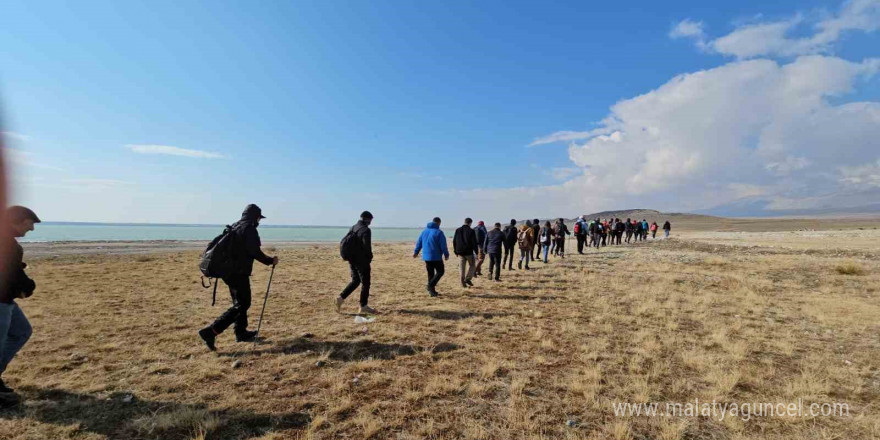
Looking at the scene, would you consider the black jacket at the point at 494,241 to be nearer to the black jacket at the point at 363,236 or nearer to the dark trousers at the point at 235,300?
the black jacket at the point at 363,236

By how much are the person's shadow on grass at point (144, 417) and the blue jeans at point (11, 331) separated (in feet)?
2.00

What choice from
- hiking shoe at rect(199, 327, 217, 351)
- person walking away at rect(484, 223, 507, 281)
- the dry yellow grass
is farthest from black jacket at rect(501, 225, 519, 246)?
hiking shoe at rect(199, 327, 217, 351)

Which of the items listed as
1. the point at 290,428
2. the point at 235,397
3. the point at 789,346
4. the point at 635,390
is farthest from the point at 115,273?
the point at 789,346

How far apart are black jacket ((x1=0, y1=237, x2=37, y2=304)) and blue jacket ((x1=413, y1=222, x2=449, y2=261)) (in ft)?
24.8

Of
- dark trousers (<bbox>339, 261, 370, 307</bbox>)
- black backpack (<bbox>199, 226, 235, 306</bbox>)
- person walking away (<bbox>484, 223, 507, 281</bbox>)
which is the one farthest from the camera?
person walking away (<bbox>484, 223, 507, 281</bbox>)

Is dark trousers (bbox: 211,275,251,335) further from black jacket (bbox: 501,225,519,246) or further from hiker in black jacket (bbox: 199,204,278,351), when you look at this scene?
black jacket (bbox: 501,225,519,246)

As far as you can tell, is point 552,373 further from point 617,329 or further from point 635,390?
point 617,329

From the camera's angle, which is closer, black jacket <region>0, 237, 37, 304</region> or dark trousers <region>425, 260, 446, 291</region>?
black jacket <region>0, 237, 37, 304</region>

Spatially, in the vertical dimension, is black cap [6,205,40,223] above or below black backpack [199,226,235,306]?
above

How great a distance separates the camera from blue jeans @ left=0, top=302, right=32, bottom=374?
4.19 metres

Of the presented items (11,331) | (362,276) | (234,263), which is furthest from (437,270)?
(11,331)

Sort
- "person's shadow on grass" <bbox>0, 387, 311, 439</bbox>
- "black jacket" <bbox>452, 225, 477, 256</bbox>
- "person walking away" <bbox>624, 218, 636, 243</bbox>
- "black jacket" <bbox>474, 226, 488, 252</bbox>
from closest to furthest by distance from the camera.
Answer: "person's shadow on grass" <bbox>0, 387, 311, 439</bbox> < "black jacket" <bbox>452, 225, 477, 256</bbox> < "black jacket" <bbox>474, 226, 488, 252</bbox> < "person walking away" <bbox>624, 218, 636, 243</bbox>

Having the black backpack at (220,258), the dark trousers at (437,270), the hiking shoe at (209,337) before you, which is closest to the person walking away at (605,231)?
the dark trousers at (437,270)

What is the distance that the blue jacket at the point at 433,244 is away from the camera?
10531 mm
